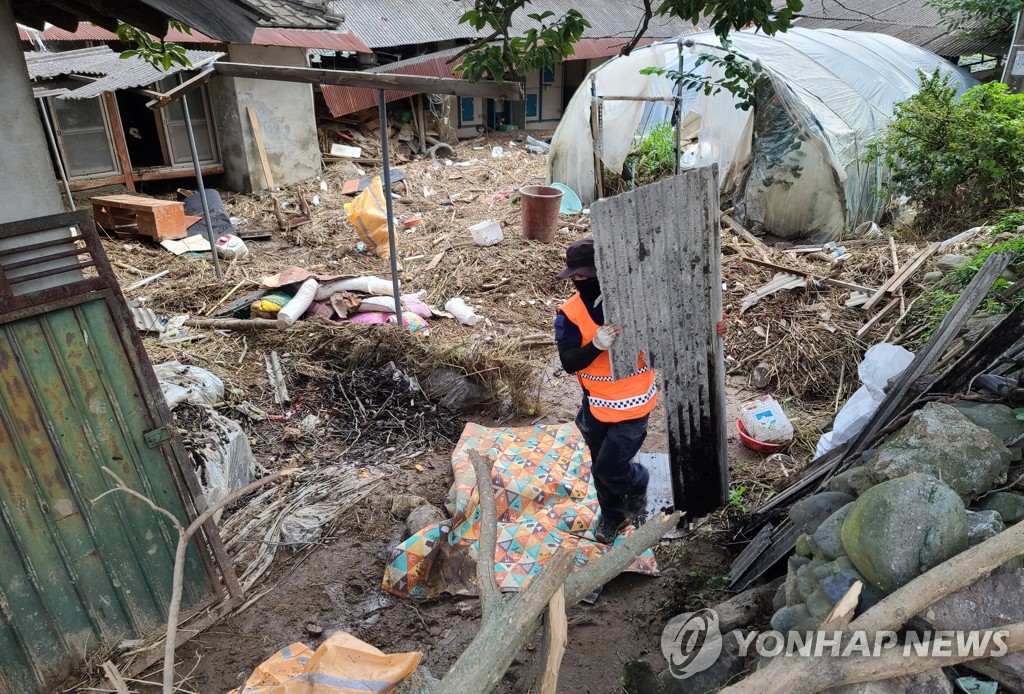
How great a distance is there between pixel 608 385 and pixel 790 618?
1.78 m

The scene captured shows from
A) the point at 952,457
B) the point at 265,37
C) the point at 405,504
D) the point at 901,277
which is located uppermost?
the point at 265,37

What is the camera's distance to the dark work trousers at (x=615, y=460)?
3.91m

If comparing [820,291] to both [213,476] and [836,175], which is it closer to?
[836,175]

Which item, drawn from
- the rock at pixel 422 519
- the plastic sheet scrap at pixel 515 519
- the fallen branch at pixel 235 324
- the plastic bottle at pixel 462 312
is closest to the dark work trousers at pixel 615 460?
the plastic sheet scrap at pixel 515 519

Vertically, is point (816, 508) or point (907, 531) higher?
point (907, 531)

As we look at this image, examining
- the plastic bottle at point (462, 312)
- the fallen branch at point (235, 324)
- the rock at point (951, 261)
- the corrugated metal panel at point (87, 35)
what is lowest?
the plastic bottle at point (462, 312)

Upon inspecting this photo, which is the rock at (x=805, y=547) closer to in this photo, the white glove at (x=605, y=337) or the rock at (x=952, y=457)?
the rock at (x=952, y=457)

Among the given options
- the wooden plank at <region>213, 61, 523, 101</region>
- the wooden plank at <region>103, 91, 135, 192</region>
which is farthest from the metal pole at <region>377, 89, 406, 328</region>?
the wooden plank at <region>103, 91, 135, 192</region>

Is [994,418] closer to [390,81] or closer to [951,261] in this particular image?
[951,261]

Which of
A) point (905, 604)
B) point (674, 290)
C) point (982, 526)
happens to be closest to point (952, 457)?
point (982, 526)

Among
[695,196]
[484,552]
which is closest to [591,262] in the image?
[695,196]


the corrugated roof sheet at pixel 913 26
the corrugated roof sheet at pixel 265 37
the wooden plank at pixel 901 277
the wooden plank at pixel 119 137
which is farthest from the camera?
the corrugated roof sheet at pixel 913 26

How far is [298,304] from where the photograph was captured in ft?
22.5

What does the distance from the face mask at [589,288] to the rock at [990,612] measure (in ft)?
7.34
